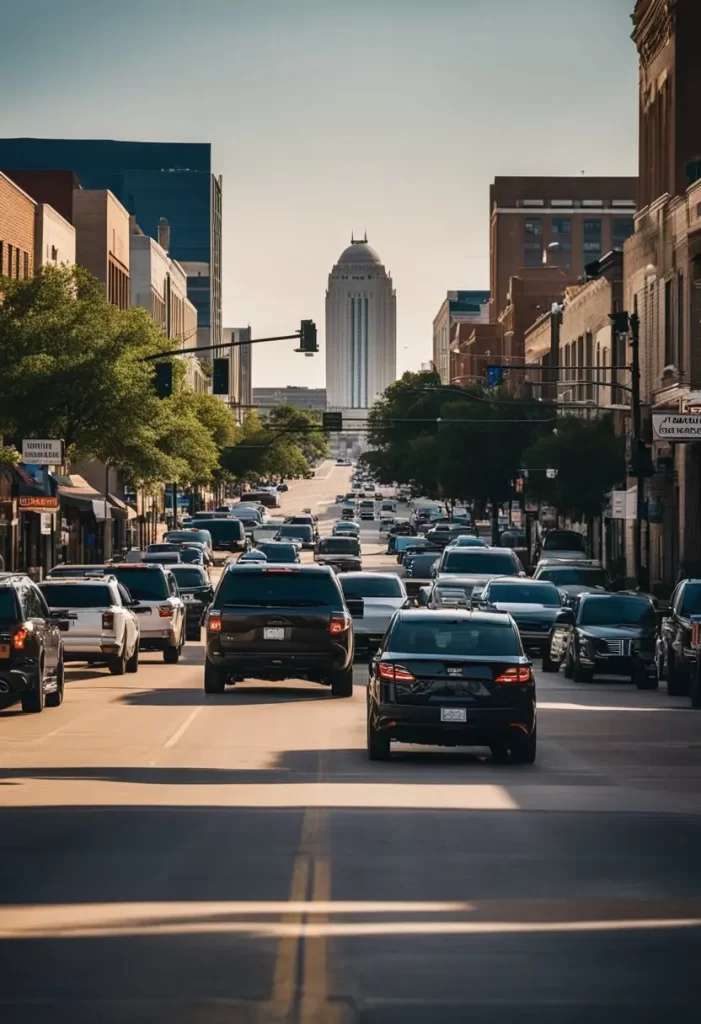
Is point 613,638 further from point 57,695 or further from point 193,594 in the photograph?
point 193,594

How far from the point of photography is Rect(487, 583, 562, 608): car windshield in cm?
4353

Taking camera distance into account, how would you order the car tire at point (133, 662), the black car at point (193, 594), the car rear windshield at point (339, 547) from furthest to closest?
the car rear windshield at point (339, 547) < the black car at point (193, 594) < the car tire at point (133, 662)

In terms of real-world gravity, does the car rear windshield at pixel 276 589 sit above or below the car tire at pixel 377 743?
above

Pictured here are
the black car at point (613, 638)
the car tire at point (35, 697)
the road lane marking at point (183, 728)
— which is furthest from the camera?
the black car at point (613, 638)

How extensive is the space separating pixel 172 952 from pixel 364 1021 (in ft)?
6.52

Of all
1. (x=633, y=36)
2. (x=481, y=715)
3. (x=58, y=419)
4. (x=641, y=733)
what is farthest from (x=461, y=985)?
(x=633, y=36)

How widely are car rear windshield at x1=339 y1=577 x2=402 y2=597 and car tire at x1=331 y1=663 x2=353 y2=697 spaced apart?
1194cm

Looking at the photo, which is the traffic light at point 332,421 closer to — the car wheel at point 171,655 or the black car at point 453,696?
the car wheel at point 171,655

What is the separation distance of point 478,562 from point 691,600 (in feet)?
58.9

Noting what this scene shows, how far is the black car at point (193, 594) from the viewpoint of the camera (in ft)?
165

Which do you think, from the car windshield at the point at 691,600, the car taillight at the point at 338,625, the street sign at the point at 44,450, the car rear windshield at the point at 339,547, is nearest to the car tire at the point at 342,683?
the car taillight at the point at 338,625

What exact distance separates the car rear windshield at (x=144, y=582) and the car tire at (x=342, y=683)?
30.1 ft

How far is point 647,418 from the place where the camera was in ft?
250

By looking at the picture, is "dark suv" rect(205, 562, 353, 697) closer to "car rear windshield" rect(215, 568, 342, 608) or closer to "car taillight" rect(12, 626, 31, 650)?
"car rear windshield" rect(215, 568, 342, 608)
